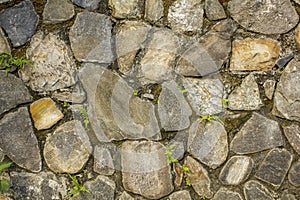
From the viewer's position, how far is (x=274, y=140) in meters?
2.37

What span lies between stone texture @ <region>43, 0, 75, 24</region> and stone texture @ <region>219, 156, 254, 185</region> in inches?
42.9

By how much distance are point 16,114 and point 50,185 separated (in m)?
0.41

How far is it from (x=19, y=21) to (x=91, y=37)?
0.35 m

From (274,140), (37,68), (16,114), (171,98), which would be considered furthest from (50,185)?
(274,140)

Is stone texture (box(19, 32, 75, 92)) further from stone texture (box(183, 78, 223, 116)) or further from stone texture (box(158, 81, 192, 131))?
stone texture (box(183, 78, 223, 116))

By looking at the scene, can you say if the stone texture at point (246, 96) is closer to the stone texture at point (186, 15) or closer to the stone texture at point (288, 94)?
the stone texture at point (288, 94)

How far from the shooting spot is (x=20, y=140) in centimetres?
237

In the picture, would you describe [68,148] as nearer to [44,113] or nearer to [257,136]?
[44,113]

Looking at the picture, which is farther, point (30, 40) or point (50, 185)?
point (50, 185)

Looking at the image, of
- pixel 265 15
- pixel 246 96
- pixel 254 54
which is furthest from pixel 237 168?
pixel 265 15

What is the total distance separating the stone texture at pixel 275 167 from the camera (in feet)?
7.82

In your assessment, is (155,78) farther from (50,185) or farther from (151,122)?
(50,185)

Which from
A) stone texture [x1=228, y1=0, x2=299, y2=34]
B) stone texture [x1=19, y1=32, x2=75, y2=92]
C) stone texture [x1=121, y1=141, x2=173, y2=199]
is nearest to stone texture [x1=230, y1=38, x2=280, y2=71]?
stone texture [x1=228, y1=0, x2=299, y2=34]

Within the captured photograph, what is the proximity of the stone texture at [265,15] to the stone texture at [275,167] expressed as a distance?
62 cm
